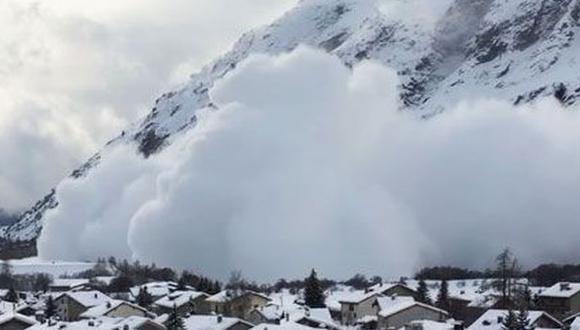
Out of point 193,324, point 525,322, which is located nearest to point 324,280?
point 193,324

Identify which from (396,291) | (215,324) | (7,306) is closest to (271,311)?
(215,324)

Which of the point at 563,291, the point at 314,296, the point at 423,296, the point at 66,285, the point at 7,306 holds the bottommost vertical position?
the point at 423,296

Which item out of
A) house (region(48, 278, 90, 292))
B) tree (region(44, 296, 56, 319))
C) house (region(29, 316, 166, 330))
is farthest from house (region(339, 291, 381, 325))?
house (region(48, 278, 90, 292))

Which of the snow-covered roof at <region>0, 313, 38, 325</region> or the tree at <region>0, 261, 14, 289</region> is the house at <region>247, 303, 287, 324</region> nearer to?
the snow-covered roof at <region>0, 313, 38, 325</region>

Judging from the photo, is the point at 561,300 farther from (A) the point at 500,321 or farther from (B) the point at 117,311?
(B) the point at 117,311

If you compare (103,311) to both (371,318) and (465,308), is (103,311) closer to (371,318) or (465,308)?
(371,318)

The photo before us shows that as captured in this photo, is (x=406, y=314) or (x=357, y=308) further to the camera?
(x=357, y=308)
